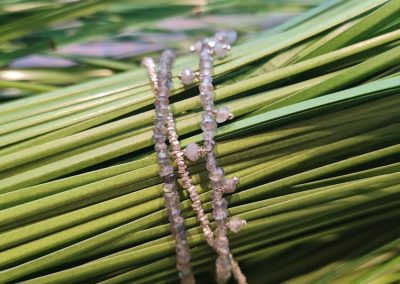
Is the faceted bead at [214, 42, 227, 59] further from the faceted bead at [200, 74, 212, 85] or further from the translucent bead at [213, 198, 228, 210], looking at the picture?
the translucent bead at [213, 198, 228, 210]

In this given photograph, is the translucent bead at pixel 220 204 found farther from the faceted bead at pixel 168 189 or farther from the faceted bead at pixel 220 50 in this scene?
the faceted bead at pixel 220 50

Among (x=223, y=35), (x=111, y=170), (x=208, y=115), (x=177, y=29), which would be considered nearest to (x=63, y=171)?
(x=111, y=170)

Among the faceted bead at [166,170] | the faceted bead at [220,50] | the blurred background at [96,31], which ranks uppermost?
the blurred background at [96,31]

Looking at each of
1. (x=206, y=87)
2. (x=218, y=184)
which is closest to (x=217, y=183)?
(x=218, y=184)

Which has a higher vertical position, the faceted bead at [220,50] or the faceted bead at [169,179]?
the faceted bead at [220,50]

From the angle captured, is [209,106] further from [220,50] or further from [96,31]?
[96,31]

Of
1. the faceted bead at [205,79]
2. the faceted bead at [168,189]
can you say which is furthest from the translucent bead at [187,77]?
the faceted bead at [168,189]
